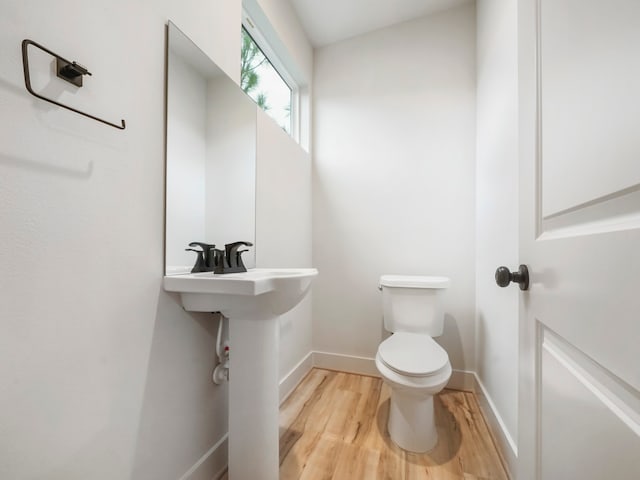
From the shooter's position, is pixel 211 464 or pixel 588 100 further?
pixel 211 464

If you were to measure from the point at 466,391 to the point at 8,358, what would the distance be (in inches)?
87.3

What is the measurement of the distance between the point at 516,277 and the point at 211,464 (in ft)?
4.40

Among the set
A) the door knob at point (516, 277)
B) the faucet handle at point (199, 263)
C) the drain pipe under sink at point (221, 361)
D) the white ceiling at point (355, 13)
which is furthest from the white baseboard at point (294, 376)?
the white ceiling at point (355, 13)

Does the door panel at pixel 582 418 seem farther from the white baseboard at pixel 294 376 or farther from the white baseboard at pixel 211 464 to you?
the white baseboard at pixel 294 376

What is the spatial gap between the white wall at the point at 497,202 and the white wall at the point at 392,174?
0.13 meters

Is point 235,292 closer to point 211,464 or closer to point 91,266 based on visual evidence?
point 91,266

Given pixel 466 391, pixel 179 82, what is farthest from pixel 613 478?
pixel 466 391

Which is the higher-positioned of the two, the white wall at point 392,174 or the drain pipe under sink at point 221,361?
the white wall at point 392,174

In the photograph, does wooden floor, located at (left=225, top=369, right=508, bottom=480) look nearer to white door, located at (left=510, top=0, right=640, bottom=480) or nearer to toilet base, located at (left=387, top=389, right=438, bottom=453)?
toilet base, located at (left=387, top=389, right=438, bottom=453)

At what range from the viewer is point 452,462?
1.24m

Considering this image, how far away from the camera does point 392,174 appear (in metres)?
2.03

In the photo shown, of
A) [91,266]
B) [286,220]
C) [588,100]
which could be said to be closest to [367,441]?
[286,220]

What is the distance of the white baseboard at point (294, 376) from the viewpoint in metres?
1.71

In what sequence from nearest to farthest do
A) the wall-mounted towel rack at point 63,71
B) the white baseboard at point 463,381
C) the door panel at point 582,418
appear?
the door panel at point 582,418, the wall-mounted towel rack at point 63,71, the white baseboard at point 463,381
